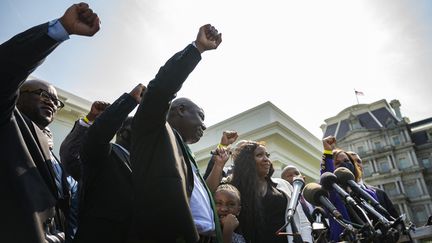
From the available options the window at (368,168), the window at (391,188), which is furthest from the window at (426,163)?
the window at (368,168)

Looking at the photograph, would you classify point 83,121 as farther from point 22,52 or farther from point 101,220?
point 22,52

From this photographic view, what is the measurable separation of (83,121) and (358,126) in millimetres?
45439

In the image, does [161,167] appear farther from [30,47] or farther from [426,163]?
[426,163]

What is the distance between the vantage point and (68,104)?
13141 mm

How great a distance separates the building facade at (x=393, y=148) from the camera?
3794 centimetres

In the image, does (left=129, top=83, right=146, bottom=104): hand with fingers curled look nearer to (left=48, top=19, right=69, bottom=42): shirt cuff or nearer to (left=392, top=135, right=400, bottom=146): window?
(left=48, top=19, right=69, bottom=42): shirt cuff

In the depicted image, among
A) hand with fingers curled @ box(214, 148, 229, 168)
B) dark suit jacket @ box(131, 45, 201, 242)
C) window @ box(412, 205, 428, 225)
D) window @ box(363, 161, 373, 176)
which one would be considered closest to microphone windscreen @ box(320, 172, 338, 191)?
hand with fingers curled @ box(214, 148, 229, 168)

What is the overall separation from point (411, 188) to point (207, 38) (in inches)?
1821

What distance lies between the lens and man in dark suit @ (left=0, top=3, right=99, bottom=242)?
119 centimetres

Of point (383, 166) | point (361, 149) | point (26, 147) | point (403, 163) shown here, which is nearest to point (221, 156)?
point (26, 147)

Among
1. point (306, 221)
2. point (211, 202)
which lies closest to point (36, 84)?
point (211, 202)

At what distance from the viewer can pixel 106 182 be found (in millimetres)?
1816

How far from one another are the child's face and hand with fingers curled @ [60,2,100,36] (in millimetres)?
1931

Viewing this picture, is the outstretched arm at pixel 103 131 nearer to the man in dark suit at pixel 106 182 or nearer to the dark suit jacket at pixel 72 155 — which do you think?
the man in dark suit at pixel 106 182
